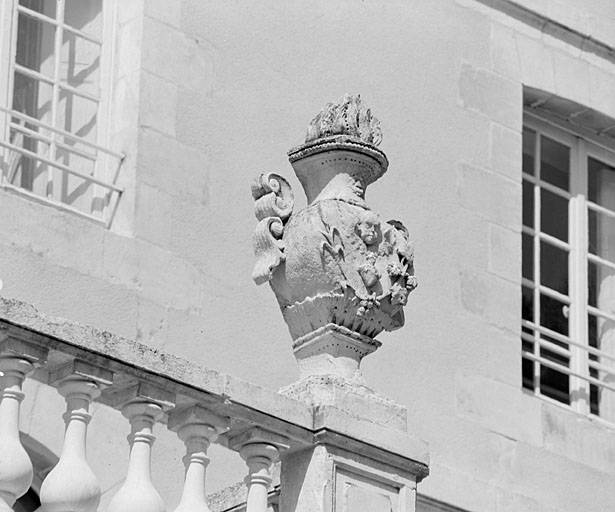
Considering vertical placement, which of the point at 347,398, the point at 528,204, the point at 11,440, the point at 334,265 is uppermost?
the point at 528,204

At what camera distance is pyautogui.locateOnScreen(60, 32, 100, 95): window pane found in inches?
347

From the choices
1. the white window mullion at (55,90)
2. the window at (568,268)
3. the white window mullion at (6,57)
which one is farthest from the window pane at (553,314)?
the white window mullion at (6,57)

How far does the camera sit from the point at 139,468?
5637 mm

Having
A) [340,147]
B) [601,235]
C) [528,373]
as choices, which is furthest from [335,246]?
[601,235]

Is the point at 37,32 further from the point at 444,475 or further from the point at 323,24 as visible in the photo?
the point at 444,475

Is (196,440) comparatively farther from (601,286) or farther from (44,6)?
(601,286)

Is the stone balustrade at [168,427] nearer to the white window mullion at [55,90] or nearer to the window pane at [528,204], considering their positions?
the white window mullion at [55,90]

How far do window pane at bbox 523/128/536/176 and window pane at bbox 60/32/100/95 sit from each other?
2.55 meters

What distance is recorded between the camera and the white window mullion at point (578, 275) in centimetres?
1019

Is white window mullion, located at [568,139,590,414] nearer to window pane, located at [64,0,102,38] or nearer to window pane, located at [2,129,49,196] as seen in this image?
window pane, located at [64,0,102,38]

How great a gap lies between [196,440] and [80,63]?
3335mm

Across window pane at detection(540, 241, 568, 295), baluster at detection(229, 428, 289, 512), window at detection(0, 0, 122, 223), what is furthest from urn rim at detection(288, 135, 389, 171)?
window pane at detection(540, 241, 568, 295)

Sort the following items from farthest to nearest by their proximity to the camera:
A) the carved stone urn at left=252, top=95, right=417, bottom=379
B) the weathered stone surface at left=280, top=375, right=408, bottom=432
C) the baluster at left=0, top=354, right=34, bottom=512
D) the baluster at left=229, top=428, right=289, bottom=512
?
the carved stone urn at left=252, top=95, right=417, bottom=379 → the weathered stone surface at left=280, top=375, right=408, bottom=432 → the baluster at left=229, top=428, right=289, bottom=512 → the baluster at left=0, top=354, right=34, bottom=512

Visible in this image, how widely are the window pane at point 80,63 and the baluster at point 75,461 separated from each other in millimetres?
3334
